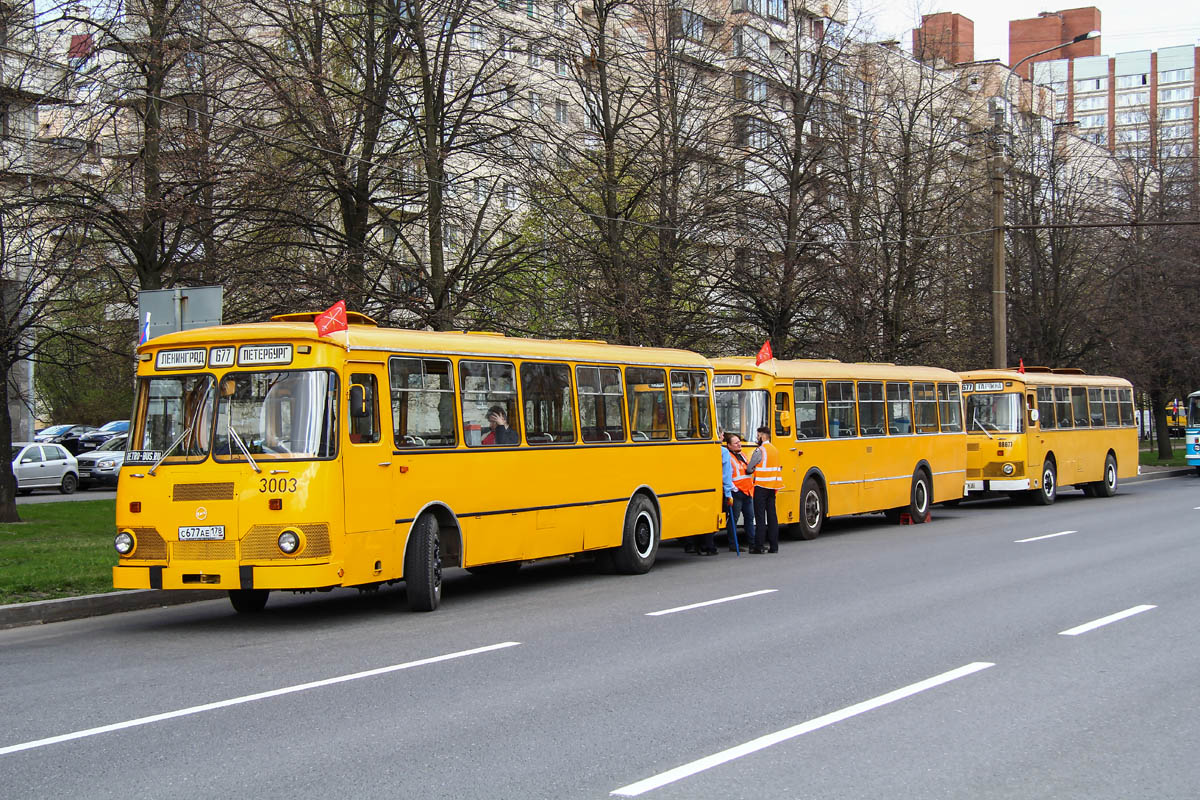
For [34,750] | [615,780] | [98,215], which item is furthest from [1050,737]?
[98,215]

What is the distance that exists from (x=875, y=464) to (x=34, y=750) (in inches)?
732

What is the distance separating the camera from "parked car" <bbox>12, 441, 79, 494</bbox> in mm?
36469

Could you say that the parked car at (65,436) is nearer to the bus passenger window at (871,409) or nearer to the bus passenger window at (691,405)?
the bus passenger window at (871,409)

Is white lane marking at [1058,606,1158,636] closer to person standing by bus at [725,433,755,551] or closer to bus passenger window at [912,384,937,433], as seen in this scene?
person standing by bus at [725,433,755,551]

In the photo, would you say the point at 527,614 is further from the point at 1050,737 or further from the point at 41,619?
the point at 1050,737

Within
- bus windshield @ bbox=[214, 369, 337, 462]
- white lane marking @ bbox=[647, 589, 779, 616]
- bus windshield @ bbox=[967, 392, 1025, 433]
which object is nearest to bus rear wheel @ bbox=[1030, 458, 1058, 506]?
bus windshield @ bbox=[967, 392, 1025, 433]

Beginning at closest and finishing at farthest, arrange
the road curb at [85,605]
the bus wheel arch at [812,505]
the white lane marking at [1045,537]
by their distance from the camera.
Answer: the road curb at [85,605] < the white lane marking at [1045,537] < the bus wheel arch at [812,505]

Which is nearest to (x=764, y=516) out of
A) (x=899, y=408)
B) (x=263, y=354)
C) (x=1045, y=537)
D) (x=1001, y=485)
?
(x=1045, y=537)

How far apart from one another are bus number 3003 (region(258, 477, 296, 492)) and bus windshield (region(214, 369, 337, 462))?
21 cm

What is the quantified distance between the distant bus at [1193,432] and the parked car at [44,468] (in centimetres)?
3534

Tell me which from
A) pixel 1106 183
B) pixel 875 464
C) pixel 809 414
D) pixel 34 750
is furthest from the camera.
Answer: pixel 1106 183

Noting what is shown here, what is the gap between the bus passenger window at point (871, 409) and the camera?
920 inches

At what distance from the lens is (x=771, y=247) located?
31.8m

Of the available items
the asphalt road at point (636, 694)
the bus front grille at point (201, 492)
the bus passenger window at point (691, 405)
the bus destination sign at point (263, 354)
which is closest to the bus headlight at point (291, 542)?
the bus front grille at point (201, 492)
